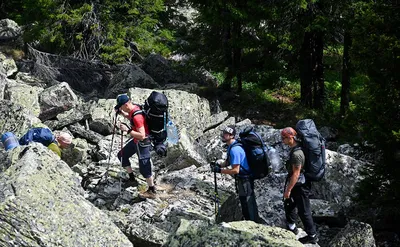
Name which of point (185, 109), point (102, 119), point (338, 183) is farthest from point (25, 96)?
point (338, 183)

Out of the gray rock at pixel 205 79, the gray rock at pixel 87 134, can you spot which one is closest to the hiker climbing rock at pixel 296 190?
the gray rock at pixel 87 134

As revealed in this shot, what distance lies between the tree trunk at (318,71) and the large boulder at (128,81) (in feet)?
19.2

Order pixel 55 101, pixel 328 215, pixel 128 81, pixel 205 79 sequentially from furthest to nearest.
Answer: pixel 205 79
pixel 128 81
pixel 55 101
pixel 328 215

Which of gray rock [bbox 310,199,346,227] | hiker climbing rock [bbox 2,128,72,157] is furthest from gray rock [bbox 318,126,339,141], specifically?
hiker climbing rock [bbox 2,128,72,157]

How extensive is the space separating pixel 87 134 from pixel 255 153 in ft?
A: 21.6

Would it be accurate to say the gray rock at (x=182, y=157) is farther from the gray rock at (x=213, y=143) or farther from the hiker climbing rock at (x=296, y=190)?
the hiker climbing rock at (x=296, y=190)

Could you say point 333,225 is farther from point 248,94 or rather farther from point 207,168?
point 248,94

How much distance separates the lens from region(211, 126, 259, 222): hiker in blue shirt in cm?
→ 784

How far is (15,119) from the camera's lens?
1184cm

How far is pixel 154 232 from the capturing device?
24.5 feet

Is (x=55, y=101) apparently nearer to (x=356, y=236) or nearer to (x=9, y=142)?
(x=9, y=142)

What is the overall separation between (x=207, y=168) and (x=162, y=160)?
4.43ft

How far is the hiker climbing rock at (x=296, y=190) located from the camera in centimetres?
757

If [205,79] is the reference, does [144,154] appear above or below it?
above
